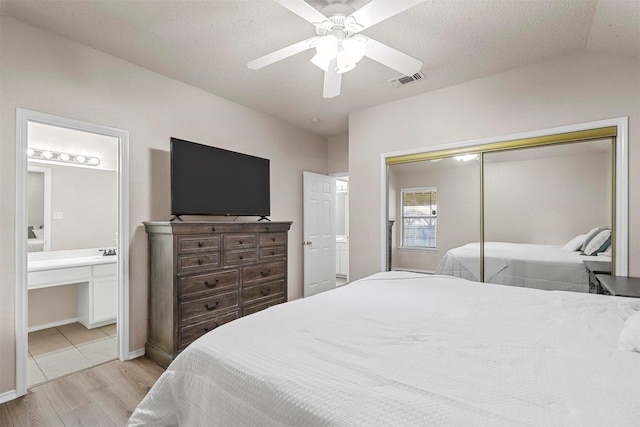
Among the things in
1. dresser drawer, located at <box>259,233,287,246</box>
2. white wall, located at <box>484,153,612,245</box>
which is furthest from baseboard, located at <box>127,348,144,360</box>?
white wall, located at <box>484,153,612,245</box>

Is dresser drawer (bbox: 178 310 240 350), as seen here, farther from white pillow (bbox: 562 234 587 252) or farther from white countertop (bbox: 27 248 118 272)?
white pillow (bbox: 562 234 587 252)

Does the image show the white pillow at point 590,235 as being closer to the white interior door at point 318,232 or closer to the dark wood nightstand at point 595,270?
the dark wood nightstand at point 595,270

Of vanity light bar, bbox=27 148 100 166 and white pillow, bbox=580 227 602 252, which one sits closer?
white pillow, bbox=580 227 602 252

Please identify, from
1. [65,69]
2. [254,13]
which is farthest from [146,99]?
[254,13]

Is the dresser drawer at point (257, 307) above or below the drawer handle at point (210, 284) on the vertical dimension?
below

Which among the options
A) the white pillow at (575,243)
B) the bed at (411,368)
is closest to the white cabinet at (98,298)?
the bed at (411,368)

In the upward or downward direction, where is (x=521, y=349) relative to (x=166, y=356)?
upward

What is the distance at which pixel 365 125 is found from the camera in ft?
13.1

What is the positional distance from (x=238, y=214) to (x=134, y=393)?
6.11 ft

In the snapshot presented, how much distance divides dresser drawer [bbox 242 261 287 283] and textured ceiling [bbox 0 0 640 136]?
1.94 meters

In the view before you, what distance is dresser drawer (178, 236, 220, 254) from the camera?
8.86 ft

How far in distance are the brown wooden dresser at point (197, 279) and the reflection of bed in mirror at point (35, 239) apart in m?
1.65

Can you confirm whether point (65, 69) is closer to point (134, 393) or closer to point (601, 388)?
point (134, 393)

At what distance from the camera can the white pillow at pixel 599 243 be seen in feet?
8.58
